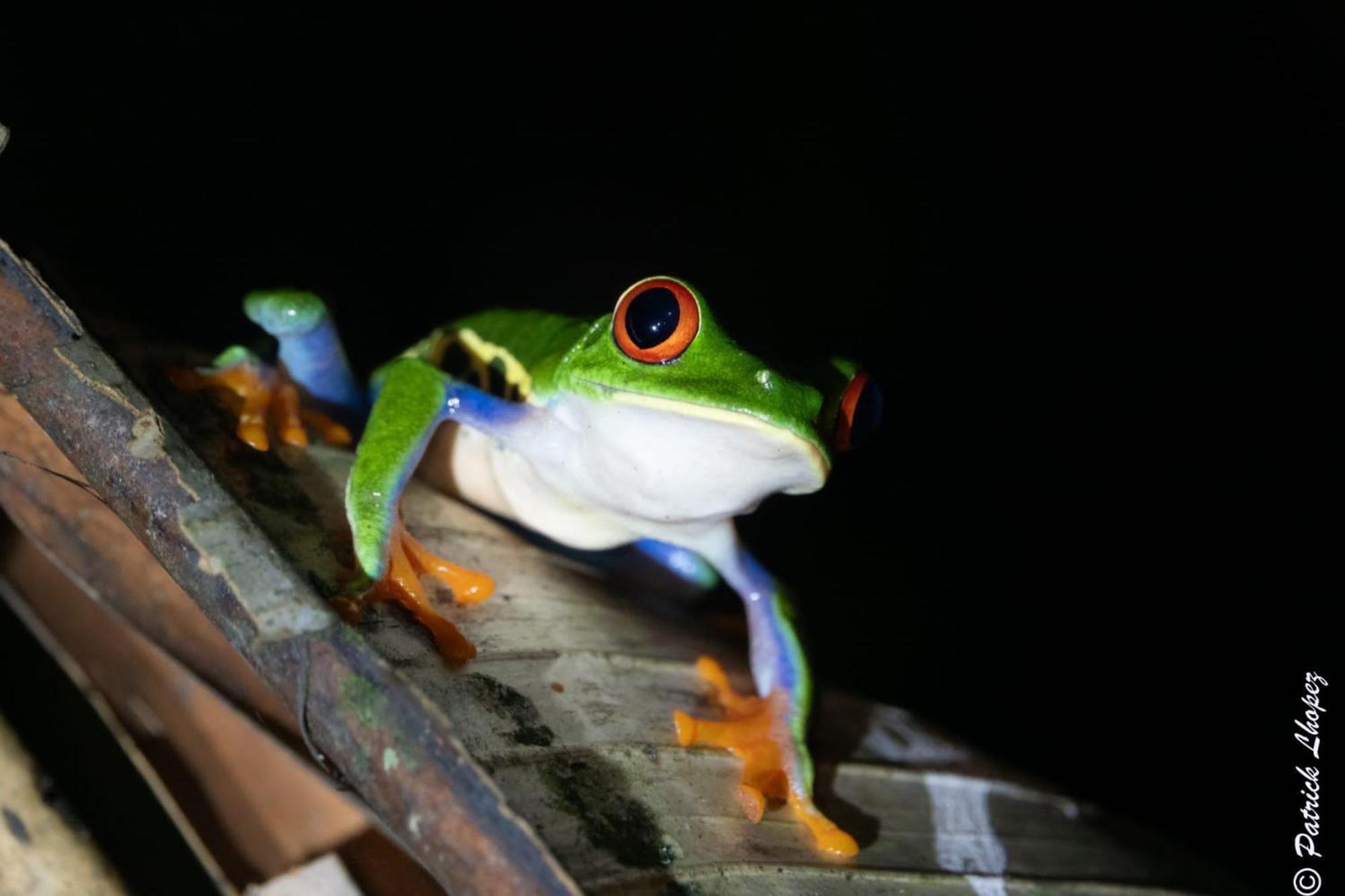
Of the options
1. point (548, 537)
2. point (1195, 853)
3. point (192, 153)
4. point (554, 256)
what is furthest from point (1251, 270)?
point (192, 153)

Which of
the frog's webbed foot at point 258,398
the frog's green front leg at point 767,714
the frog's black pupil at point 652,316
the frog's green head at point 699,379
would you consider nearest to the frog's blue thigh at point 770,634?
the frog's green front leg at point 767,714

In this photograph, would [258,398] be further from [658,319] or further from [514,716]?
[514,716]

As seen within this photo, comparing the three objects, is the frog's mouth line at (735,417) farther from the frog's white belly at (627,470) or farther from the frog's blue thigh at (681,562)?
the frog's blue thigh at (681,562)

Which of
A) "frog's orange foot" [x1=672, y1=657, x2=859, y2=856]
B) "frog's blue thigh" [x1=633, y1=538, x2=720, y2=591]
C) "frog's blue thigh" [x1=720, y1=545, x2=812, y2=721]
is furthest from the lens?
"frog's blue thigh" [x1=633, y1=538, x2=720, y2=591]

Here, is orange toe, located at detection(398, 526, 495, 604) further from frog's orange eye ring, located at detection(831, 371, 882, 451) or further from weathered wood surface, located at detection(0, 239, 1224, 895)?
frog's orange eye ring, located at detection(831, 371, 882, 451)

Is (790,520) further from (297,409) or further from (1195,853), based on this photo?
(297,409)

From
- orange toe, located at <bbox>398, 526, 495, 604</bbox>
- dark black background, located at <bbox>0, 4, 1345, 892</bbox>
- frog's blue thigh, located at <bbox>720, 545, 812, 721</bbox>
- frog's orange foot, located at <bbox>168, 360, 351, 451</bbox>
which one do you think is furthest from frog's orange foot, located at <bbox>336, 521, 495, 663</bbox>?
dark black background, located at <bbox>0, 4, 1345, 892</bbox>

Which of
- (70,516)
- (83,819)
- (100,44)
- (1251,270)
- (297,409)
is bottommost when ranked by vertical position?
(83,819)
